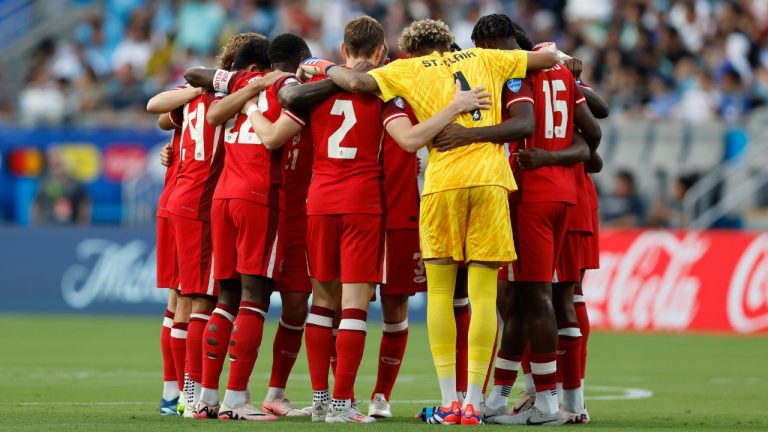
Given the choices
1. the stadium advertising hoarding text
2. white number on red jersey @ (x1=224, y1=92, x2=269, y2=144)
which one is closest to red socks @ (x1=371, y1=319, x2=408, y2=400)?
white number on red jersey @ (x1=224, y1=92, x2=269, y2=144)

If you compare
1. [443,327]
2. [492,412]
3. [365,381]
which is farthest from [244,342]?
[365,381]

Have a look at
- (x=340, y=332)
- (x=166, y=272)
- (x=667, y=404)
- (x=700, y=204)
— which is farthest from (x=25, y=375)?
(x=700, y=204)

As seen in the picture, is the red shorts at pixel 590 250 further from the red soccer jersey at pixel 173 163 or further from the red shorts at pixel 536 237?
the red soccer jersey at pixel 173 163

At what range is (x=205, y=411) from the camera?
9.42 meters

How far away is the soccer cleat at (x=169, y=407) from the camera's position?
9859 millimetres

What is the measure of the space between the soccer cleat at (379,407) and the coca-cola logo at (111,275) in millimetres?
11903

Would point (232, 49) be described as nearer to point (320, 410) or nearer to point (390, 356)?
point (390, 356)

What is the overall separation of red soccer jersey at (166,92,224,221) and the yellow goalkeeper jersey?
1.53 metres

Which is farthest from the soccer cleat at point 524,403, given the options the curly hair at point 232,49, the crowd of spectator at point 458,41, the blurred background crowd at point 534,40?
the crowd of spectator at point 458,41

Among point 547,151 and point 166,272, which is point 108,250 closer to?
point 166,272

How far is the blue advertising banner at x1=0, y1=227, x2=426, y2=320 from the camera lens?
70.3 ft

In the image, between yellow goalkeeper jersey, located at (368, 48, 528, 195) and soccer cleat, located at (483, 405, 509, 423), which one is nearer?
yellow goalkeeper jersey, located at (368, 48, 528, 195)

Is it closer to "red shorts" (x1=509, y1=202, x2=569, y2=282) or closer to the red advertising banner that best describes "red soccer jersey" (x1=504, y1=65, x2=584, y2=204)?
"red shorts" (x1=509, y1=202, x2=569, y2=282)

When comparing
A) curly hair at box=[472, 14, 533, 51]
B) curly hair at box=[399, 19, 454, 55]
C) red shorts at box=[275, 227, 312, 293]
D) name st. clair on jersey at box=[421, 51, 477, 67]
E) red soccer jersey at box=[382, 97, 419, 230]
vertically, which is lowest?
red shorts at box=[275, 227, 312, 293]
